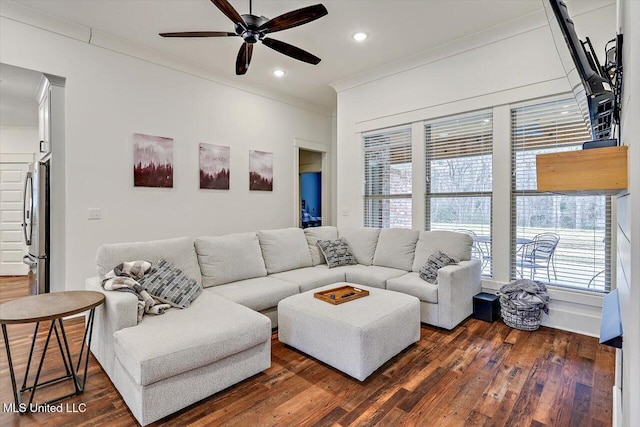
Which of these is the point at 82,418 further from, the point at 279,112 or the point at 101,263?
the point at 279,112

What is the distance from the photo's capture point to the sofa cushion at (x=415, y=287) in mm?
3098

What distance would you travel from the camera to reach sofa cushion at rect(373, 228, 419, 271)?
3.82 m

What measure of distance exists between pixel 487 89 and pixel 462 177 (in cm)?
100

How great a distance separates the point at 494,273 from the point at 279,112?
397cm

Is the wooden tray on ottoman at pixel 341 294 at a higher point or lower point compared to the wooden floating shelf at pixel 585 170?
lower

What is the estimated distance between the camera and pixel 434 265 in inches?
131

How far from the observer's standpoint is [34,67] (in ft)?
10.2

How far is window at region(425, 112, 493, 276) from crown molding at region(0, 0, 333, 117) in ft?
9.38

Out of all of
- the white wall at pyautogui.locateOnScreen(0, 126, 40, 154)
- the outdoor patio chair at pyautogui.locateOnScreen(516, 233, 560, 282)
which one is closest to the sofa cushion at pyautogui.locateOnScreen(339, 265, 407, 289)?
the outdoor patio chair at pyautogui.locateOnScreen(516, 233, 560, 282)

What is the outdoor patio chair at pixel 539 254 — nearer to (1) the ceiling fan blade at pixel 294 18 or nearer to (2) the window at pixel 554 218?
(2) the window at pixel 554 218

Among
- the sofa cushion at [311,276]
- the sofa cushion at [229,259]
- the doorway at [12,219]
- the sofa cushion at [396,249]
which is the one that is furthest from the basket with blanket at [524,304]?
the doorway at [12,219]

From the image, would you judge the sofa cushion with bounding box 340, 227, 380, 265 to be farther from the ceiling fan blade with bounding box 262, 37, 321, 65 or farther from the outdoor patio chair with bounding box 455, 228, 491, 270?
the ceiling fan blade with bounding box 262, 37, 321, 65

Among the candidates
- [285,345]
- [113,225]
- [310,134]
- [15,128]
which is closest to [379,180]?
[310,134]

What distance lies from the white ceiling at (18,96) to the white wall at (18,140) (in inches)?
4.1
